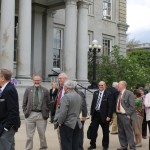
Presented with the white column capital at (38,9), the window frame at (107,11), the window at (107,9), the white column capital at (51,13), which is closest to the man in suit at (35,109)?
the white column capital at (38,9)

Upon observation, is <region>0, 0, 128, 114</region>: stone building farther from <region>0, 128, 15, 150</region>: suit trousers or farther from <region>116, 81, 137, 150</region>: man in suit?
<region>0, 128, 15, 150</region>: suit trousers

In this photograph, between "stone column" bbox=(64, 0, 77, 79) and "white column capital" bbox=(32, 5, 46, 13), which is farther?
"white column capital" bbox=(32, 5, 46, 13)

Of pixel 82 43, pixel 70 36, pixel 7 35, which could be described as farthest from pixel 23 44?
pixel 82 43

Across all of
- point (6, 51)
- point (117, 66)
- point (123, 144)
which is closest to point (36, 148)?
point (123, 144)

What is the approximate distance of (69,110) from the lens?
8.16 meters

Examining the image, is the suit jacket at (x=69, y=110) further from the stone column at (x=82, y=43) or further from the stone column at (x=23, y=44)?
the stone column at (x=82, y=43)

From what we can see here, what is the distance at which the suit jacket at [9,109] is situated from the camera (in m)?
6.98

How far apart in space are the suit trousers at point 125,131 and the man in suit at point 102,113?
36 cm

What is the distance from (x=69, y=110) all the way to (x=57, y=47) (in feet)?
67.4

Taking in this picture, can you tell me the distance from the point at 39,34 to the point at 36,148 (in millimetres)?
15928

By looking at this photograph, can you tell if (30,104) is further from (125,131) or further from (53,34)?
(53,34)

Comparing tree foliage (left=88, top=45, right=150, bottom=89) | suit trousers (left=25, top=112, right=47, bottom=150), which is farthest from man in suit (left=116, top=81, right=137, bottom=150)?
tree foliage (left=88, top=45, right=150, bottom=89)

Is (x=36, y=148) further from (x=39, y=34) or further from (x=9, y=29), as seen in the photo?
(x=39, y=34)

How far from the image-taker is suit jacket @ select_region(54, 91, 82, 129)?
809cm
